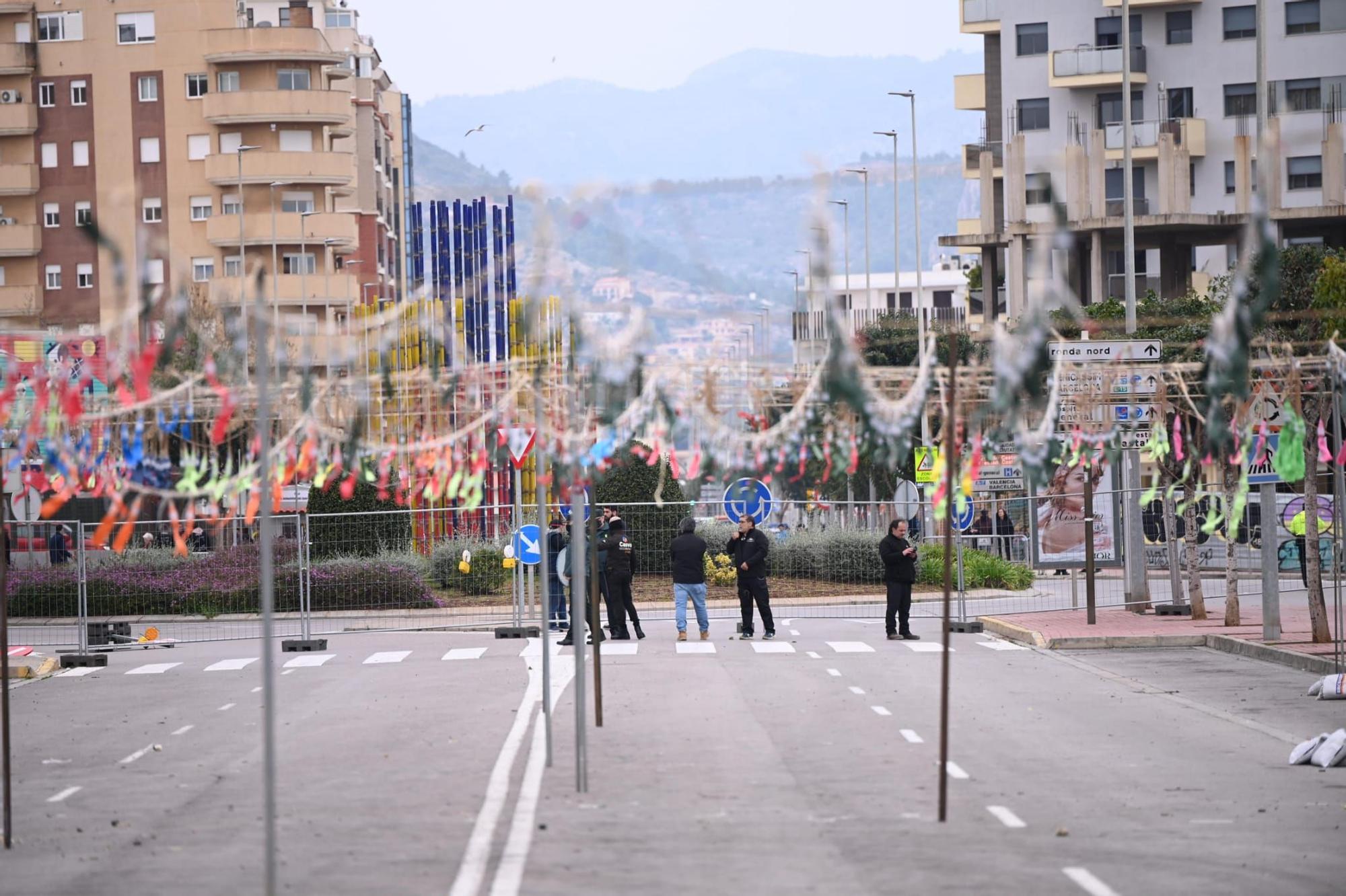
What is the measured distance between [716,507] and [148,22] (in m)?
51.4

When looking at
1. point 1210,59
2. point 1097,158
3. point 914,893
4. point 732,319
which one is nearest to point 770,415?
point 732,319

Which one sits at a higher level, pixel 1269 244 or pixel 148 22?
pixel 148 22

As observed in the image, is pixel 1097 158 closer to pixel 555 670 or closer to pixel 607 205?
pixel 555 670

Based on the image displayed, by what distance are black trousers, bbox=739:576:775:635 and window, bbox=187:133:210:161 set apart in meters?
58.1

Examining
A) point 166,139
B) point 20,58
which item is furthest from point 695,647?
point 20,58

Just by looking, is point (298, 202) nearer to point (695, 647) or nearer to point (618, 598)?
point (618, 598)

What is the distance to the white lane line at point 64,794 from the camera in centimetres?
1452

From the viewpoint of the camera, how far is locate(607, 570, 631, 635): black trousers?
93.0 feet

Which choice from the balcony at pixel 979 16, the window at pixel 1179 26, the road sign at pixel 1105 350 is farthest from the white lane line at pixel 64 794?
→ the balcony at pixel 979 16

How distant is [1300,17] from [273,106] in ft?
130

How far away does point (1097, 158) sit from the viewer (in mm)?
63156

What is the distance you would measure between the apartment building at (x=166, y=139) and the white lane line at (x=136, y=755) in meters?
63.5

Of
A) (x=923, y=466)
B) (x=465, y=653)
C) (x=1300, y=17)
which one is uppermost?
(x=1300, y=17)

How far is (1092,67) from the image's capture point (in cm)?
6631
